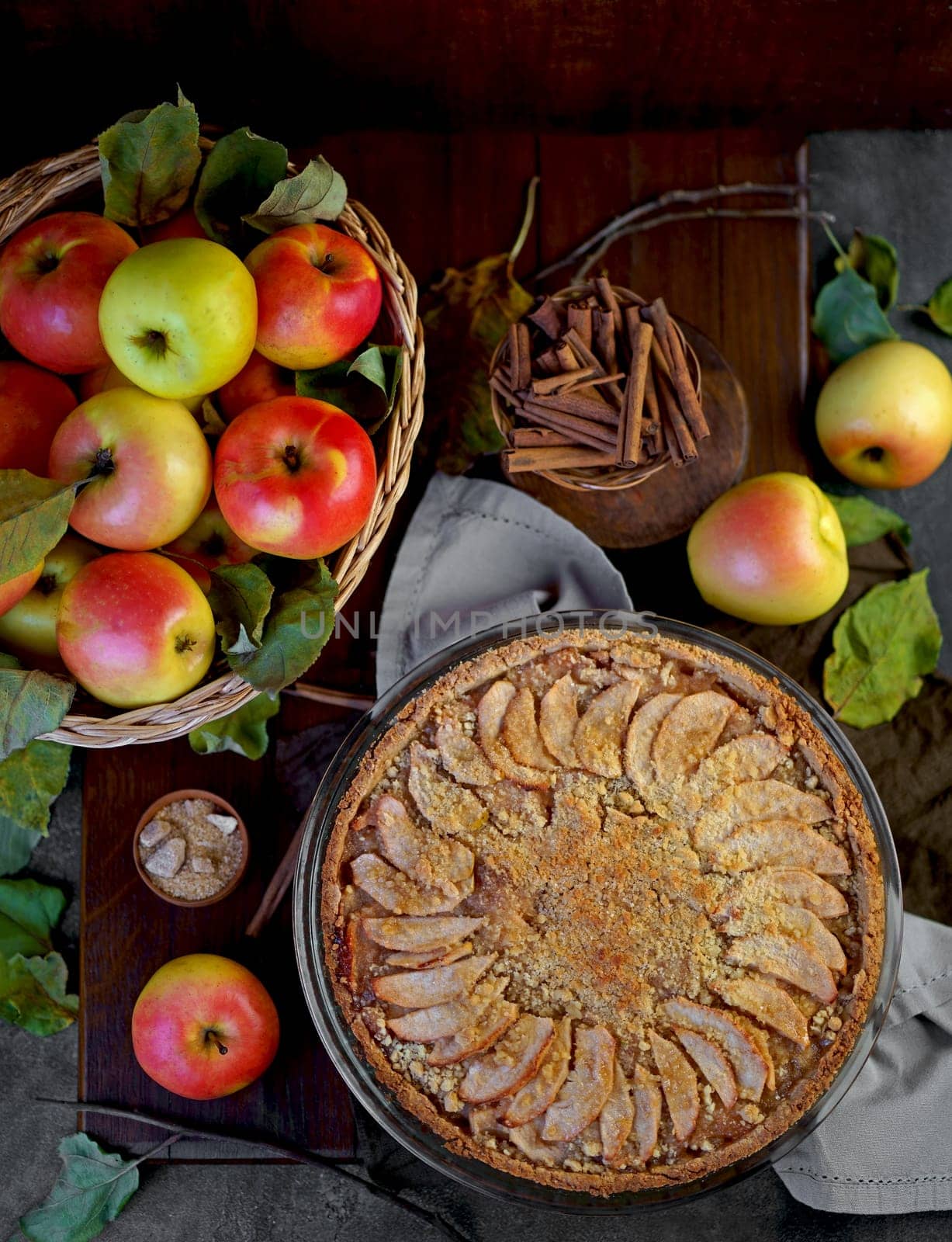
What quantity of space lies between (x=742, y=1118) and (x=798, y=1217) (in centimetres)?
46

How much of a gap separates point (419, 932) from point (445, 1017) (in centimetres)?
11

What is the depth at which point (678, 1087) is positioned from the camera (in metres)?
1.36

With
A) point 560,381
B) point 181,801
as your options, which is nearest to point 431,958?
point 181,801

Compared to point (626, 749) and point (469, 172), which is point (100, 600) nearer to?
point (626, 749)

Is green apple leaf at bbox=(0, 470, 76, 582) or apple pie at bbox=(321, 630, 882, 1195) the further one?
apple pie at bbox=(321, 630, 882, 1195)

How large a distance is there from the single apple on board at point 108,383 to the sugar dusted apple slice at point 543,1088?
0.94 metres

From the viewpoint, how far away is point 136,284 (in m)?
1.18

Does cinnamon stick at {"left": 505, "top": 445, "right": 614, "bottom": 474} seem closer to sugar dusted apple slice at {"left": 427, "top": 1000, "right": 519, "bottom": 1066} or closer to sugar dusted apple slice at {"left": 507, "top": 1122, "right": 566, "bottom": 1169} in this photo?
Answer: sugar dusted apple slice at {"left": 427, "top": 1000, "right": 519, "bottom": 1066}

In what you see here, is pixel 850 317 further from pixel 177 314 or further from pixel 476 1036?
pixel 476 1036

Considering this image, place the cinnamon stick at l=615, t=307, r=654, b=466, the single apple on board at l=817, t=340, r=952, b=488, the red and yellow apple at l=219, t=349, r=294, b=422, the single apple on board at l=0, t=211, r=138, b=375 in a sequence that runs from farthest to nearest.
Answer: the single apple on board at l=817, t=340, r=952, b=488
the cinnamon stick at l=615, t=307, r=654, b=466
the red and yellow apple at l=219, t=349, r=294, b=422
the single apple on board at l=0, t=211, r=138, b=375

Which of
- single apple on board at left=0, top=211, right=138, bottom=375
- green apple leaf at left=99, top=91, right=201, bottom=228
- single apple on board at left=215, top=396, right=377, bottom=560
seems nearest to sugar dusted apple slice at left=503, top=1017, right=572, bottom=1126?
single apple on board at left=215, top=396, right=377, bottom=560

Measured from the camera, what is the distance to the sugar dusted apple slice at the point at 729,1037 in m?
1.36

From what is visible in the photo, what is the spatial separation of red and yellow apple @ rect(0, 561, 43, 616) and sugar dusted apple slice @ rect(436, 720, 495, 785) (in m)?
0.55

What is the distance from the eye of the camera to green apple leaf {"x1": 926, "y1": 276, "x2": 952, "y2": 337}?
1.79m
